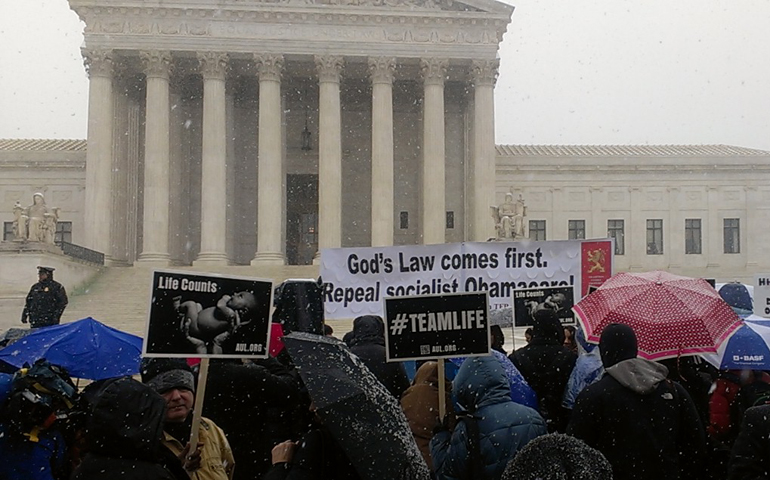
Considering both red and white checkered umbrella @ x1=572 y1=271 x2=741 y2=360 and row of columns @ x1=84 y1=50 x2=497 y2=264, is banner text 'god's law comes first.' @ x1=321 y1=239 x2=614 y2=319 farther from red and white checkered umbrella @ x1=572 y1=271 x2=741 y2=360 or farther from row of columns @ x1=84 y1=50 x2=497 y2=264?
row of columns @ x1=84 y1=50 x2=497 y2=264

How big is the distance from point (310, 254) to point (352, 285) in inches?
1235

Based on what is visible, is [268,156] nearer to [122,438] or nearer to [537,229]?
[537,229]

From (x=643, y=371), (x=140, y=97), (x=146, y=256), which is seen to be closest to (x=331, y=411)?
(x=643, y=371)

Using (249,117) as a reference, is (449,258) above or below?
below

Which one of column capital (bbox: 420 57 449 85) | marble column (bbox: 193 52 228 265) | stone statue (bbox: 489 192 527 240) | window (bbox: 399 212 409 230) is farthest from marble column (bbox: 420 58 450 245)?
marble column (bbox: 193 52 228 265)

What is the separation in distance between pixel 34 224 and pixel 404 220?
1841 cm

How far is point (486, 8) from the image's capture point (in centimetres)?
3603

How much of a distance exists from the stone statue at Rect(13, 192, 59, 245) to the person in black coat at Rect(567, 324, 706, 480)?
27.7m

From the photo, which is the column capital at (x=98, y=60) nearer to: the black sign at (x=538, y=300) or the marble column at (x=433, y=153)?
the marble column at (x=433, y=153)

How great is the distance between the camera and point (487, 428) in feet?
13.3

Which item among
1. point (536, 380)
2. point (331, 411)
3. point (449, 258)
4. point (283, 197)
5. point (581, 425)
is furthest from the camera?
point (283, 197)

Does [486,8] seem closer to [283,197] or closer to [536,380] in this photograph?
[283,197]

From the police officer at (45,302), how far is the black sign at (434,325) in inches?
416

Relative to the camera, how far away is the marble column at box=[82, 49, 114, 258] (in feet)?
112
